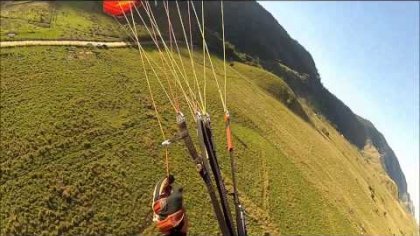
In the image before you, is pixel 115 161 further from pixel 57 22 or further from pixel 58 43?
pixel 57 22

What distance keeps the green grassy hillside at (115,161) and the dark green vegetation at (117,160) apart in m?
0.13

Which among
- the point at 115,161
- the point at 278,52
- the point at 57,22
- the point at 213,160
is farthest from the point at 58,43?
the point at 278,52

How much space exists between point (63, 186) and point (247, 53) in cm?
9343

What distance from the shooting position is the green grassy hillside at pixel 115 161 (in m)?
48.0

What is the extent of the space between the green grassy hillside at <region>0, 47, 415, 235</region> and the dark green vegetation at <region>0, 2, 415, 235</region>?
0.13 metres

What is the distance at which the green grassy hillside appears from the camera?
48.0 m

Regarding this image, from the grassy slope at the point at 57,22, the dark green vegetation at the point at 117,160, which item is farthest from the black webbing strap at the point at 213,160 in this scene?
the grassy slope at the point at 57,22

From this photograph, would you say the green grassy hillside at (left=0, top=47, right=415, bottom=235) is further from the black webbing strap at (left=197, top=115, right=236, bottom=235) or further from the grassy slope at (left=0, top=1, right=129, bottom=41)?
the black webbing strap at (left=197, top=115, right=236, bottom=235)

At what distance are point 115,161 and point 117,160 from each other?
0.41 m

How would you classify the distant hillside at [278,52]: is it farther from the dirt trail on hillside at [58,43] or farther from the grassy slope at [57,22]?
the dirt trail on hillside at [58,43]

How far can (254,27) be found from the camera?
151 metres

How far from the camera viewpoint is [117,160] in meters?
53.8

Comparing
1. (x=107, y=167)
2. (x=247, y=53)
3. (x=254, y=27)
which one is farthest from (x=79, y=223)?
(x=254, y=27)

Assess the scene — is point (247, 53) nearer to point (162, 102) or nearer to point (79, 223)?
point (162, 102)
